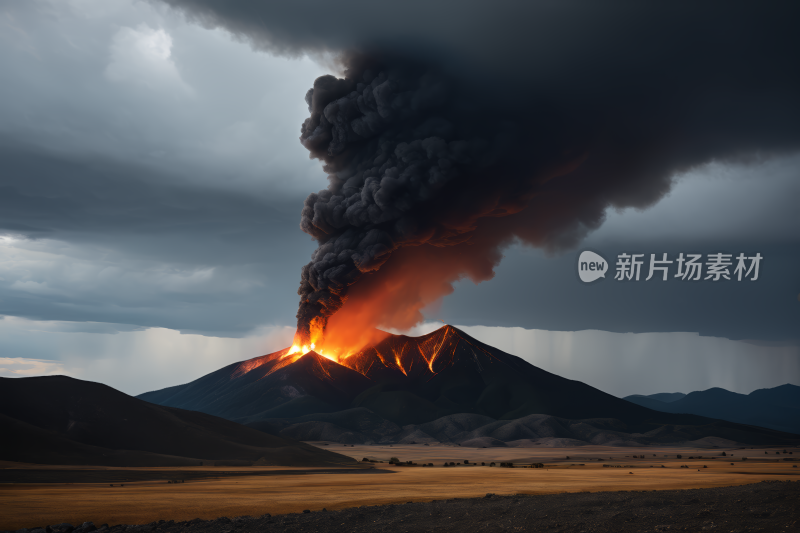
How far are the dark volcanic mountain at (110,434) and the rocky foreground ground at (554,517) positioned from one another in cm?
5281

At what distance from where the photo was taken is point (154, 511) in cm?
3198

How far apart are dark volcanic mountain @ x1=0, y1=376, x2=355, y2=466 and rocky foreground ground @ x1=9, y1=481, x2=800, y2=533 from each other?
173ft

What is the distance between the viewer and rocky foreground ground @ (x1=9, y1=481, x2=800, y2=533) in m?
21.6

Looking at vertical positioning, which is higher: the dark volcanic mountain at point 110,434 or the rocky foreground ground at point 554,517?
the rocky foreground ground at point 554,517

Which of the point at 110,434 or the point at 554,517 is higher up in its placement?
the point at 554,517

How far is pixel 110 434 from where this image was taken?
87562 mm

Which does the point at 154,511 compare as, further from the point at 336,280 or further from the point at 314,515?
the point at 336,280

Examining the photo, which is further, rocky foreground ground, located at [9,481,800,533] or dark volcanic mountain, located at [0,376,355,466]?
dark volcanic mountain, located at [0,376,355,466]

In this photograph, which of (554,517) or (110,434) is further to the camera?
(110,434)

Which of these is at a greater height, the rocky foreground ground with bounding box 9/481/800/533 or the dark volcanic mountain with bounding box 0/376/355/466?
the rocky foreground ground with bounding box 9/481/800/533

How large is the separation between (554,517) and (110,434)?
8038 cm

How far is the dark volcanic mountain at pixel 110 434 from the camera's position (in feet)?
248

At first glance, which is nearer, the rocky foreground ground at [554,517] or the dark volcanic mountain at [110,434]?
the rocky foreground ground at [554,517]

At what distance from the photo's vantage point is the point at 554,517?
969 inches
